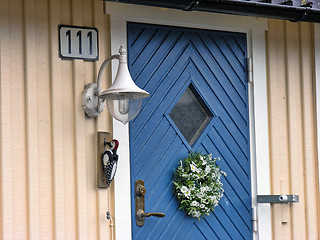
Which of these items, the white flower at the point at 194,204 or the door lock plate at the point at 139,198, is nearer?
the door lock plate at the point at 139,198

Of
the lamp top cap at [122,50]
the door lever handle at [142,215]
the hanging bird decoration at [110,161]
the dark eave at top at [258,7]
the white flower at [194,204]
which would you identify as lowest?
the door lever handle at [142,215]

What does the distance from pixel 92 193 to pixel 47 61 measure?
1.03 meters

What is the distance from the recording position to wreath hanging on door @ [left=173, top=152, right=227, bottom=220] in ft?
19.2

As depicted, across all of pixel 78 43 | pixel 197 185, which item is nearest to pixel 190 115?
pixel 197 185

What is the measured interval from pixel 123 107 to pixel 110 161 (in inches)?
17.7

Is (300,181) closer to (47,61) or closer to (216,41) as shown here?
(216,41)

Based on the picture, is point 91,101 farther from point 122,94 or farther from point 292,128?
point 292,128

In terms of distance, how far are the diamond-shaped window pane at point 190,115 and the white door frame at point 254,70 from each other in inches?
18.2

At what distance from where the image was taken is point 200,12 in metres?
6.14

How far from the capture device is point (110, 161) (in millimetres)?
5426

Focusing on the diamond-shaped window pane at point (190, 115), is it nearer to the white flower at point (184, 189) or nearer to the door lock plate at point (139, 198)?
the white flower at point (184, 189)

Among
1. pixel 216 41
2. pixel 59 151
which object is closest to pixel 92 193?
pixel 59 151

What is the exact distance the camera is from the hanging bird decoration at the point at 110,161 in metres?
5.42

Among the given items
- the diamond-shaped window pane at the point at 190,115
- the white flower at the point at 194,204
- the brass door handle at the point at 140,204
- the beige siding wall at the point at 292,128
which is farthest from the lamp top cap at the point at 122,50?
the beige siding wall at the point at 292,128
